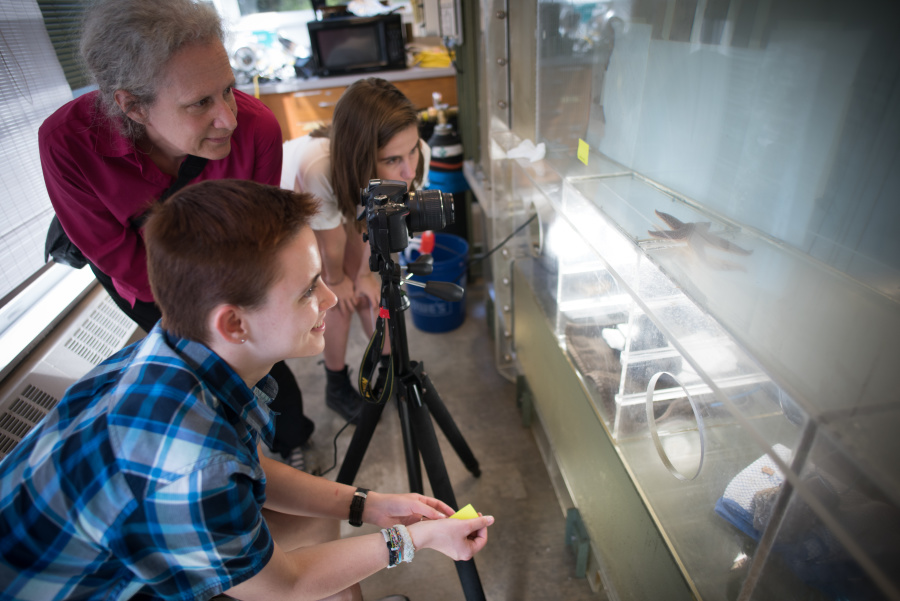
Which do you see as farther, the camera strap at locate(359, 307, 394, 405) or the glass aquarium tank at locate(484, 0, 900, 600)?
the camera strap at locate(359, 307, 394, 405)

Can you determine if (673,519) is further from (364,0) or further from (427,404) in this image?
(364,0)

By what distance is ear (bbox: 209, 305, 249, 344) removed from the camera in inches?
29.5

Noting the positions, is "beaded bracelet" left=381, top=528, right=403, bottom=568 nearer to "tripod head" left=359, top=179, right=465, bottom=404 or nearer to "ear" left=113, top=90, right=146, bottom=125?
"tripod head" left=359, top=179, right=465, bottom=404

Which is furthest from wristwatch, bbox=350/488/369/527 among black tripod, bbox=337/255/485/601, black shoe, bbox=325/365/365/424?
black shoe, bbox=325/365/365/424

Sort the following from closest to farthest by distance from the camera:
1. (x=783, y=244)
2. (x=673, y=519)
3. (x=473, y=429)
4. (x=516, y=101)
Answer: (x=783, y=244)
(x=673, y=519)
(x=516, y=101)
(x=473, y=429)

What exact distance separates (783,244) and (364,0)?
3200mm

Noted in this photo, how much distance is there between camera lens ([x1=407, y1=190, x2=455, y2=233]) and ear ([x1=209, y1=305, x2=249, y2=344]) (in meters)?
0.49

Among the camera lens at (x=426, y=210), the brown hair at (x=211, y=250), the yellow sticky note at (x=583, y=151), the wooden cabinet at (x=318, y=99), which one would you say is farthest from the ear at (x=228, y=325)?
the wooden cabinet at (x=318, y=99)

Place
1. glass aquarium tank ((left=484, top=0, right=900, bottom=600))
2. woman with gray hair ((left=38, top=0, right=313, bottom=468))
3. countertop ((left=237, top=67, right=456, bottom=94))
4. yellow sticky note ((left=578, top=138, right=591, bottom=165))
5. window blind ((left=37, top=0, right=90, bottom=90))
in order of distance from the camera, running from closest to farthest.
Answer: glass aquarium tank ((left=484, top=0, right=900, bottom=600)) < woman with gray hair ((left=38, top=0, right=313, bottom=468)) < yellow sticky note ((left=578, top=138, right=591, bottom=165)) < window blind ((left=37, top=0, right=90, bottom=90)) < countertop ((left=237, top=67, right=456, bottom=94))

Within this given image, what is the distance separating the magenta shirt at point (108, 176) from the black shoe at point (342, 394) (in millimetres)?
832

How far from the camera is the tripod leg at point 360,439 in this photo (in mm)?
1414

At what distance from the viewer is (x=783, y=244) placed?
0.79m

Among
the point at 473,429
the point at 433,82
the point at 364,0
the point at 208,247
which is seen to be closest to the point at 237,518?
the point at 208,247

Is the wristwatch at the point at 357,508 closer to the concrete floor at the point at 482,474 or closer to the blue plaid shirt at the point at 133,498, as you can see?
the blue plaid shirt at the point at 133,498
